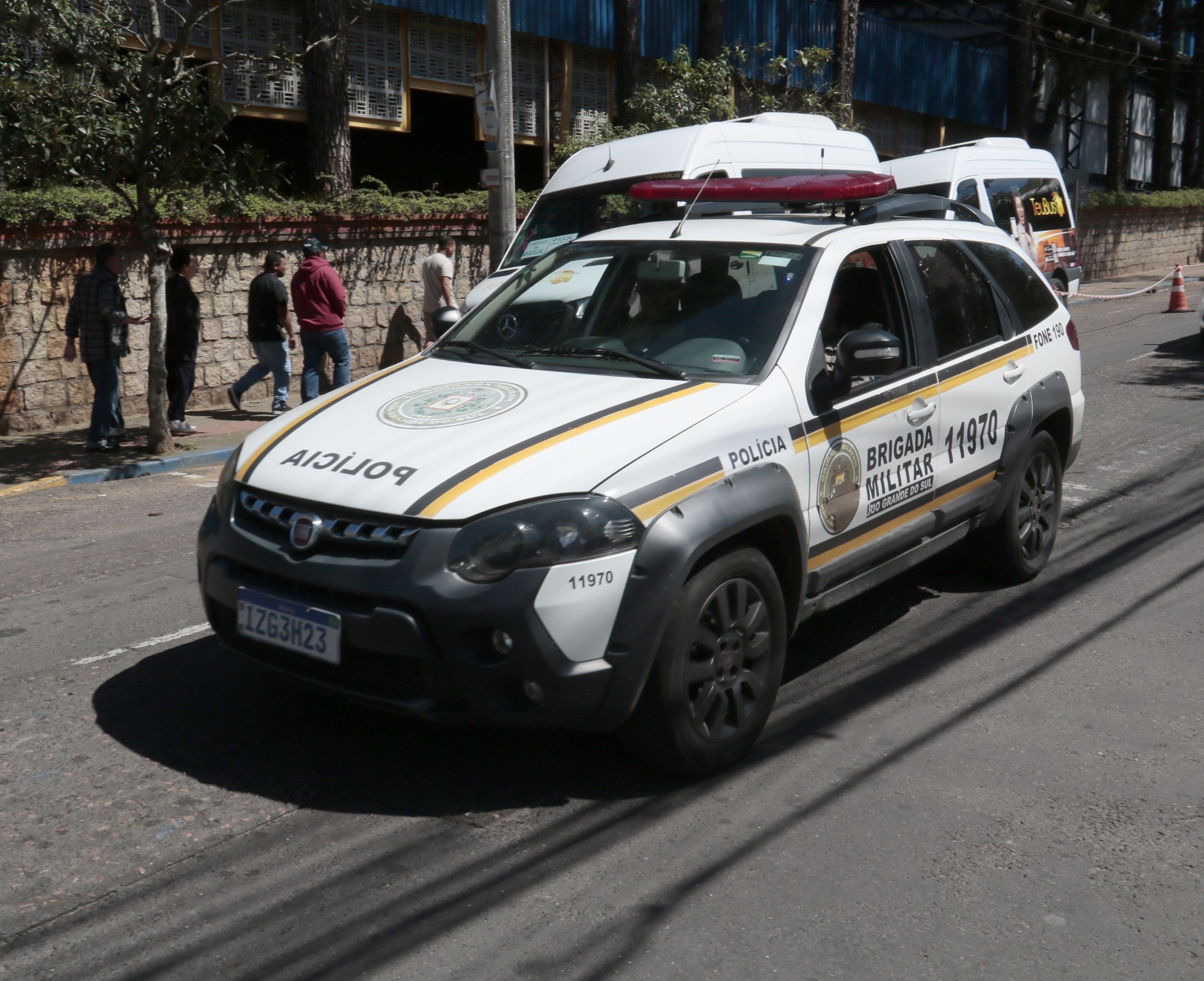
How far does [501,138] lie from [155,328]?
4.99m

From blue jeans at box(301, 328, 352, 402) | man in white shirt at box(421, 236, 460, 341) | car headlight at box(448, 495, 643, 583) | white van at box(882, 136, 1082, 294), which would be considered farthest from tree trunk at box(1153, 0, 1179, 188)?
car headlight at box(448, 495, 643, 583)

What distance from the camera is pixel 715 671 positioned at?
4.18 meters

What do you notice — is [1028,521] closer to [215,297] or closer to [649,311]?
[649,311]

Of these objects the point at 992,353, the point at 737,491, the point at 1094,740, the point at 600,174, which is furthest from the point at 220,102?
the point at 1094,740

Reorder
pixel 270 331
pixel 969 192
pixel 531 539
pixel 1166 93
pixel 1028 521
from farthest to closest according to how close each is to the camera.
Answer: pixel 1166 93
pixel 969 192
pixel 270 331
pixel 1028 521
pixel 531 539

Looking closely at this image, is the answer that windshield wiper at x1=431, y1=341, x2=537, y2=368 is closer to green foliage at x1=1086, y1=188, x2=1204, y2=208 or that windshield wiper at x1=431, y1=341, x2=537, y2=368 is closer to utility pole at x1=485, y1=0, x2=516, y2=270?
utility pole at x1=485, y1=0, x2=516, y2=270

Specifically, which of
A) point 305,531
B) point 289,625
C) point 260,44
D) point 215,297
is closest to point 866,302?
point 305,531

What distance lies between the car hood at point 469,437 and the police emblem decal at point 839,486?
1.67ft

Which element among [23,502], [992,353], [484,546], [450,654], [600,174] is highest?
[600,174]

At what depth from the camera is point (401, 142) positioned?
75.4 feet

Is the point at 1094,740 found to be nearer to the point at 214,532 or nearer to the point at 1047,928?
the point at 1047,928

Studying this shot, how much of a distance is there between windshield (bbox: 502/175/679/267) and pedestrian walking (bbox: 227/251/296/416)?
2.37 m

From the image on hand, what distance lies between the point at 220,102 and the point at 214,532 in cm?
730

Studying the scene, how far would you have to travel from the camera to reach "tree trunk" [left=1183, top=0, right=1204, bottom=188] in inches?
1577
